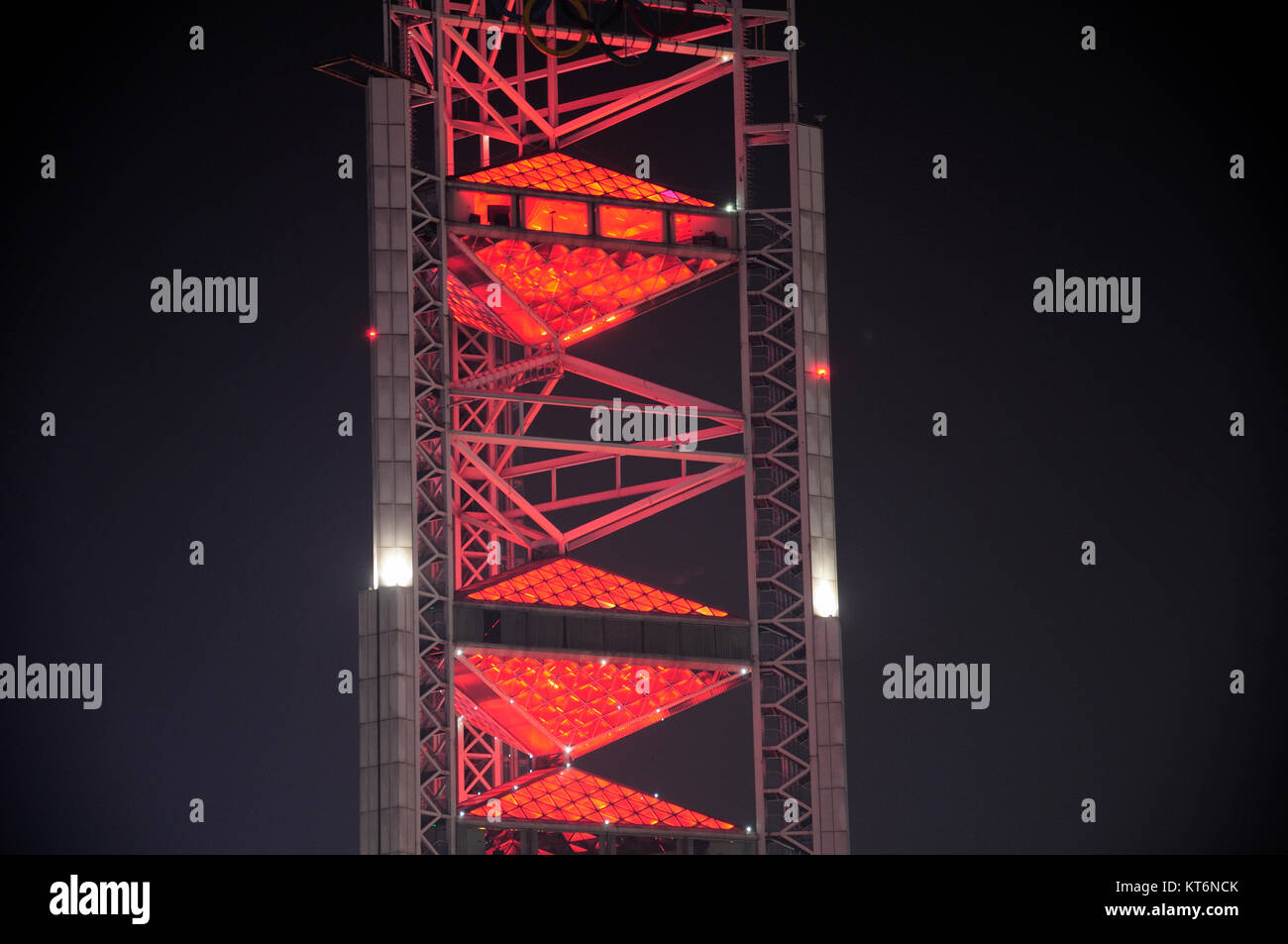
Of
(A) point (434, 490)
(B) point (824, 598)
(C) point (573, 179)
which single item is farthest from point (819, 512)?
(C) point (573, 179)

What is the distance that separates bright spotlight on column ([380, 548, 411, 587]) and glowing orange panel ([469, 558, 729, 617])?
3.44 m

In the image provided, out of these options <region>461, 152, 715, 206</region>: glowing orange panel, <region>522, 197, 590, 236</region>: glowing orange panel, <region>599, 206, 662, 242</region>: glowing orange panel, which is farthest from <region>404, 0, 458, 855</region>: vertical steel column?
<region>599, 206, 662, 242</region>: glowing orange panel

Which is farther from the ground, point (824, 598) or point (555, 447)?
point (555, 447)

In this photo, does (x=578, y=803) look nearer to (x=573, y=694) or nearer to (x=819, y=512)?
(x=573, y=694)

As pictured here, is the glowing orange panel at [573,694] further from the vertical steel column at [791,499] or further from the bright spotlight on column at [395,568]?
the bright spotlight on column at [395,568]

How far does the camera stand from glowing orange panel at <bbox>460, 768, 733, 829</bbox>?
268ft

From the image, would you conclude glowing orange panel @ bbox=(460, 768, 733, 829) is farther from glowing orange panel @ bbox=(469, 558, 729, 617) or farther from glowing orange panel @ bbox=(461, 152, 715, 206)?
glowing orange panel @ bbox=(461, 152, 715, 206)

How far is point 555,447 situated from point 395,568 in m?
8.95

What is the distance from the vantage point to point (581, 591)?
3425 inches

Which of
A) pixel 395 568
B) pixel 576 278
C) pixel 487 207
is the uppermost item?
pixel 487 207

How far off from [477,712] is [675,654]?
24.6 feet

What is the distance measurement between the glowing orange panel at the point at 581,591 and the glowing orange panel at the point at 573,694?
213cm
